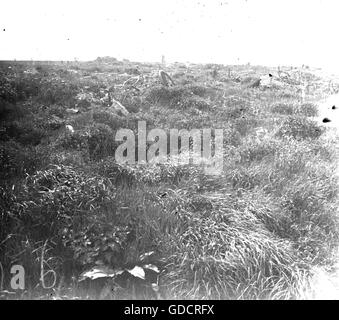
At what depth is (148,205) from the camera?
550 cm

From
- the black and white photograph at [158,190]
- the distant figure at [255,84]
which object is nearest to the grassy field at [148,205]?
the black and white photograph at [158,190]

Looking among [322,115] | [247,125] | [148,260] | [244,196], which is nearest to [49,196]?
[148,260]

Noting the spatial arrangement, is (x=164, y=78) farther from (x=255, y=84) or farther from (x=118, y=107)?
(x=255, y=84)

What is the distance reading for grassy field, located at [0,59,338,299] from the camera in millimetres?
4574

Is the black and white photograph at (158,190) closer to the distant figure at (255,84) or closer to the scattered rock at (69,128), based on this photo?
the scattered rock at (69,128)

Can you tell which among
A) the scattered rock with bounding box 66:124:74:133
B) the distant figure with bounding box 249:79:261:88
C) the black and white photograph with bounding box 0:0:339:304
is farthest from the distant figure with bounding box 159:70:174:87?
the scattered rock with bounding box 66:124:74:133

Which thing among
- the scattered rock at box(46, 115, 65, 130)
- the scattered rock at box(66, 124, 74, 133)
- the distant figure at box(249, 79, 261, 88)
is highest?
the distant figure at box(249, 79, 261, 88)

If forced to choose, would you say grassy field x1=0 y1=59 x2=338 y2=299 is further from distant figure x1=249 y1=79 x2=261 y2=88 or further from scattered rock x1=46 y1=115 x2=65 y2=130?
distant figure x1=249 y1=79 x2=261 y2=88

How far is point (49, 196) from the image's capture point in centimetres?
513

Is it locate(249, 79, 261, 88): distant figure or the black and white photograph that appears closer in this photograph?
the black and white photograph

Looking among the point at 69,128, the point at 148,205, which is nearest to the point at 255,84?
the point at 69,128

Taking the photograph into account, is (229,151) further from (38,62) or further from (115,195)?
(38,62)

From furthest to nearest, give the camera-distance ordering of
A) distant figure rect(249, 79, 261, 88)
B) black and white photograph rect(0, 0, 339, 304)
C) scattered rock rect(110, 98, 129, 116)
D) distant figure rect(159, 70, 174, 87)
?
distant figure rect(249, 79, 261, 88), distant figure rect(159, 70, 174, 87), scattered rock rect(110, 98, 129, 116), black and white photograph rect(0, 0, 339, 304)

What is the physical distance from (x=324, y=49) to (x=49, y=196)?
7478 mm
